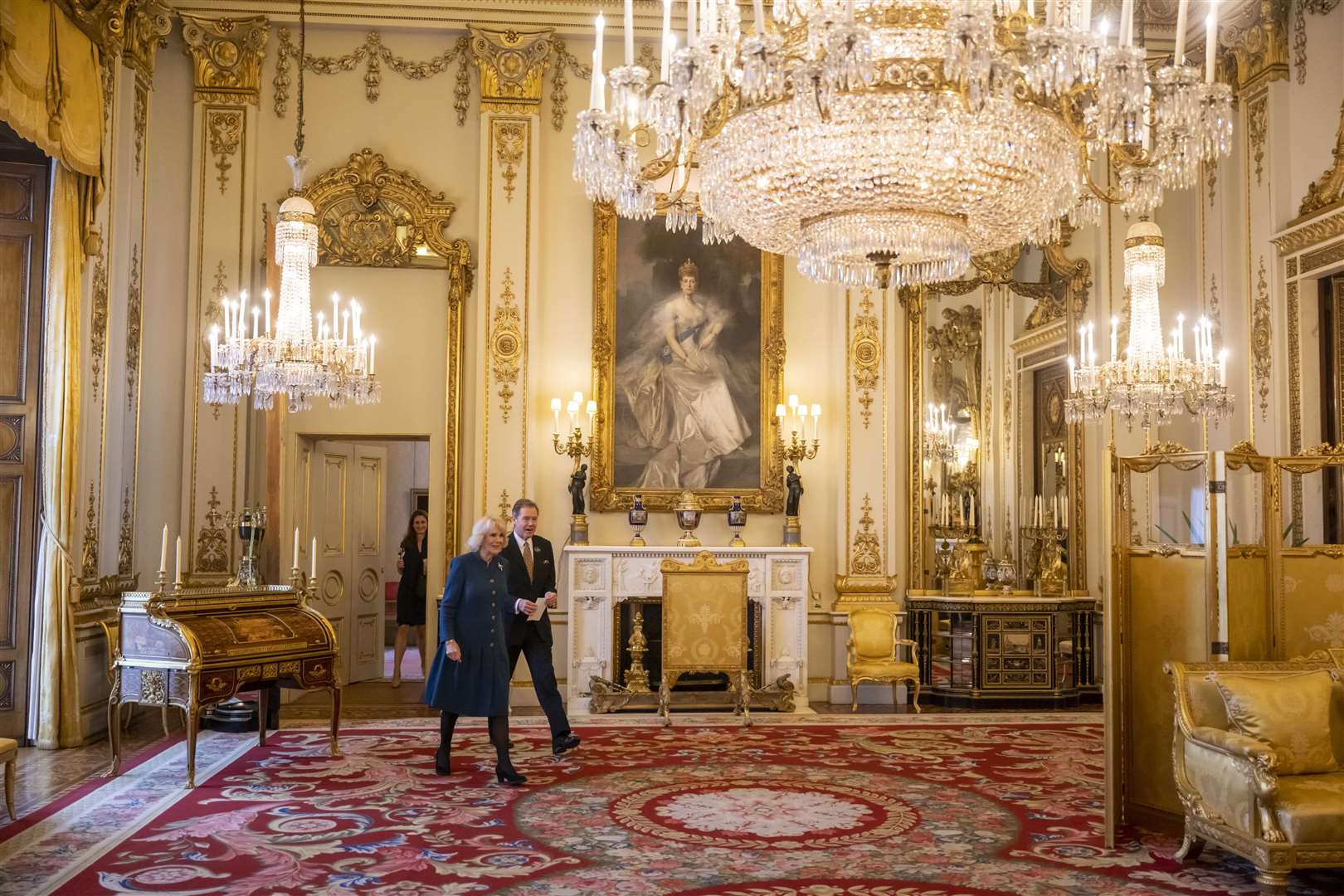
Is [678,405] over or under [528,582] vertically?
over

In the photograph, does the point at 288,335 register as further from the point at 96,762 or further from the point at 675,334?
the point at 675,334

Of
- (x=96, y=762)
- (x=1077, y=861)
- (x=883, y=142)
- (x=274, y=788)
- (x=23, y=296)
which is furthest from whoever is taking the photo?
(x=23, y=296)

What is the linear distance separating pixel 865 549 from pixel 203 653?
5395mm

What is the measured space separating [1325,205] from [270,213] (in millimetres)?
7903

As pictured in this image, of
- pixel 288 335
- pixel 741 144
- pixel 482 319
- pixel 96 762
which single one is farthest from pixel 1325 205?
pixel 96 762

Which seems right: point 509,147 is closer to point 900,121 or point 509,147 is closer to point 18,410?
point 18,410

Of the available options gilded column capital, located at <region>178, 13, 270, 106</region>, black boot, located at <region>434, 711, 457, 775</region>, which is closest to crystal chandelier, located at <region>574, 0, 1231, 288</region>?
black boot, located at <region>434, 711, 457, 775</region>

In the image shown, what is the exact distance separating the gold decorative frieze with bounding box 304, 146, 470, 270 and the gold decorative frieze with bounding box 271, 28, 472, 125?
0.69 m

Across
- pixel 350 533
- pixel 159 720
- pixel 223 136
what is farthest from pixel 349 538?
pixel 223 136

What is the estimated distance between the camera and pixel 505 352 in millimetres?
9727

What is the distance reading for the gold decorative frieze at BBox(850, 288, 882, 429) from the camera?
393 inches

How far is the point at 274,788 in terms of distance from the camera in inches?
249

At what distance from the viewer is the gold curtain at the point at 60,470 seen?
7.38 meters

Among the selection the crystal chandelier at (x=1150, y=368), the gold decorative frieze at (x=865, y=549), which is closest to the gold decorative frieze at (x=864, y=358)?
the gold decorative frieze at (x=865, y=549)
